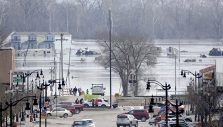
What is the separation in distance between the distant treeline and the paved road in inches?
2841

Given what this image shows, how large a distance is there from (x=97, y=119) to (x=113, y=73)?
1598 inches

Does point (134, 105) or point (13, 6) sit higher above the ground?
point (13, 6)

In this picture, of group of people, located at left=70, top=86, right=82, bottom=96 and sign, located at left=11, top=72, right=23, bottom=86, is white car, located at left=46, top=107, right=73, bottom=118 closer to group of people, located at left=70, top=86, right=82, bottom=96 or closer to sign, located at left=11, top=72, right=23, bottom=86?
sign, located at left=11, top=72, right=23, bottom=86

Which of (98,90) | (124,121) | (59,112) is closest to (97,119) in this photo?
(59,112)

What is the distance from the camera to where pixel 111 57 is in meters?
86.4

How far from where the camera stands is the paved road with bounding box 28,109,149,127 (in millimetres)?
56466

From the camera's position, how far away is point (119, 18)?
161 metres

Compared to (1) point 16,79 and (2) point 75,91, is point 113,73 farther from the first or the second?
(1) point 16,79

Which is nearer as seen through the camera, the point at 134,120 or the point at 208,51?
the point at 134,120

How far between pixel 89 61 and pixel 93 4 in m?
59.3

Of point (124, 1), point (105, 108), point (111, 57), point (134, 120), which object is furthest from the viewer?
point (124, 1)

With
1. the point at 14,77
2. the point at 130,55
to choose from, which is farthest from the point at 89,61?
the point at 14,77

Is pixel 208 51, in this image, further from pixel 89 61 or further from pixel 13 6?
pixel 13 6

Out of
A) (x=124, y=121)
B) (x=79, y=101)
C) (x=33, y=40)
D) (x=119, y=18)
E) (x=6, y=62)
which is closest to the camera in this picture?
(x=124, y=121)
